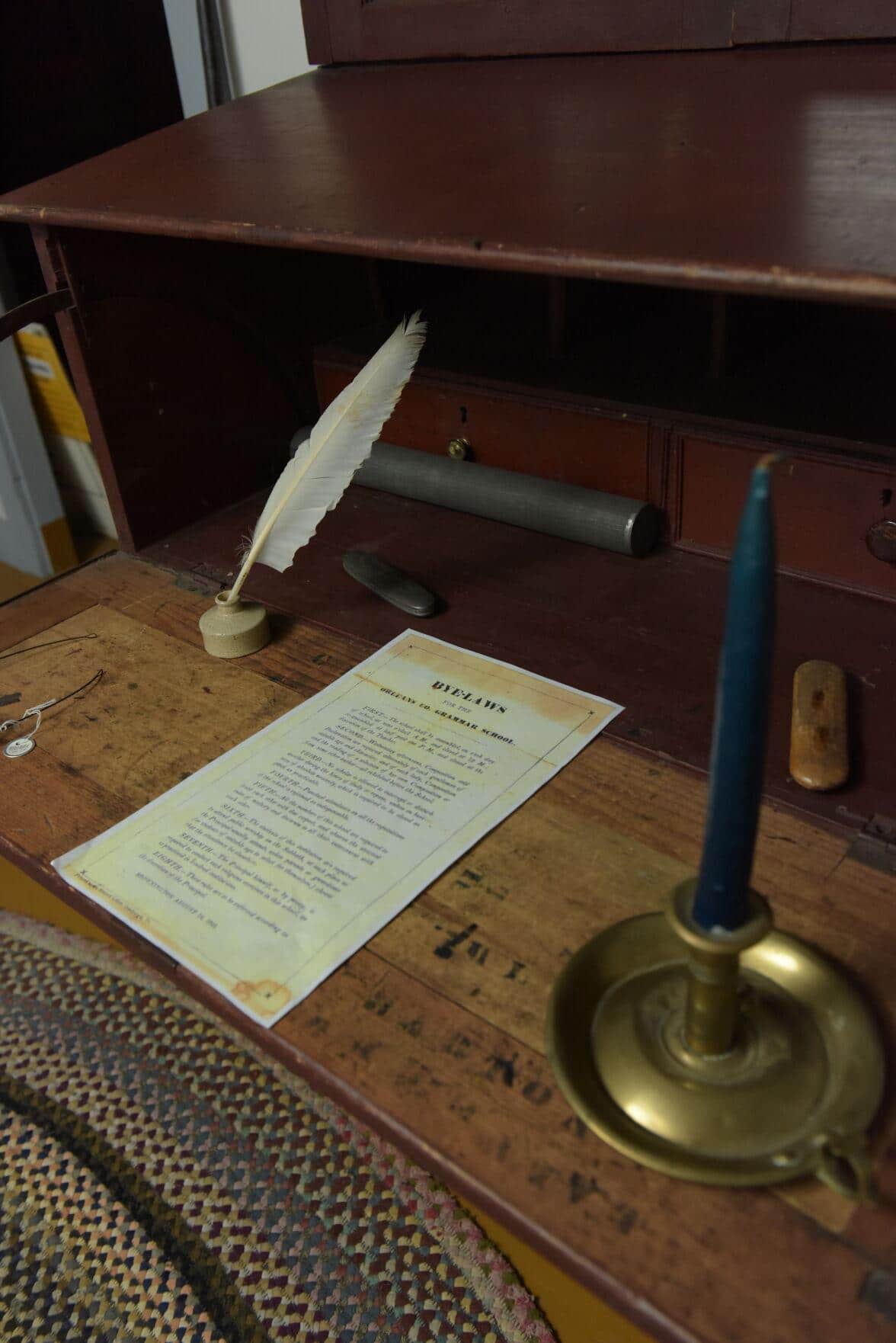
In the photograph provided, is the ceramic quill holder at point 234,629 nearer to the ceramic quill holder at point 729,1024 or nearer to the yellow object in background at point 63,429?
the ceramic quill holder at point 729,1024

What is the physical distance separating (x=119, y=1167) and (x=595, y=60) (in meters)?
1.39

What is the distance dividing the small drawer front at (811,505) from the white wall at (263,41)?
0.95 metres

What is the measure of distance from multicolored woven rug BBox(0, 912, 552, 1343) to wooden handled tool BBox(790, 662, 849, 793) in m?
0.71

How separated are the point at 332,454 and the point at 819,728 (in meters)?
0.53

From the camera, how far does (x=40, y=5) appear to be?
1699mm

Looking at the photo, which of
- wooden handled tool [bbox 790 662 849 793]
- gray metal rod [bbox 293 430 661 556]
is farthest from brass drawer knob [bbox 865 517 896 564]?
gray metal rod [bbox 293 430 661 556]

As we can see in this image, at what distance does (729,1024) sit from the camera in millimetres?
597

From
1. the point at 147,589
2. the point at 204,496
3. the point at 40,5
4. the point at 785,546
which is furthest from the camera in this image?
the point at 40,5

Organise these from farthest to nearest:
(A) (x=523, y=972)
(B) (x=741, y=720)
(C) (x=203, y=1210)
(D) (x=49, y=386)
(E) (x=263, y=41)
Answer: (D) (x=49, y=386), (E) (x=263, y=41), (C) (x=203, y=1210), (A) (x=523, y=972), (B) (x=741, y=720)

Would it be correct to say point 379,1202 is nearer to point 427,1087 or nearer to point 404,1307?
point 404,1307

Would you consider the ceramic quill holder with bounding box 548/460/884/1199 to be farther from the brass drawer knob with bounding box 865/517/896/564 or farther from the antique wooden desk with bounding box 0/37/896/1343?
the brass drawer knob with bounding box 865/517/896/564

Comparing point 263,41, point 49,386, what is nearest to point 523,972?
point 263,41

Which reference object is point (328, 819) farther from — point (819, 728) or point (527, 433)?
point (527, 433)

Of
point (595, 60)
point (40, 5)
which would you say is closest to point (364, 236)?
point (595, 60)
